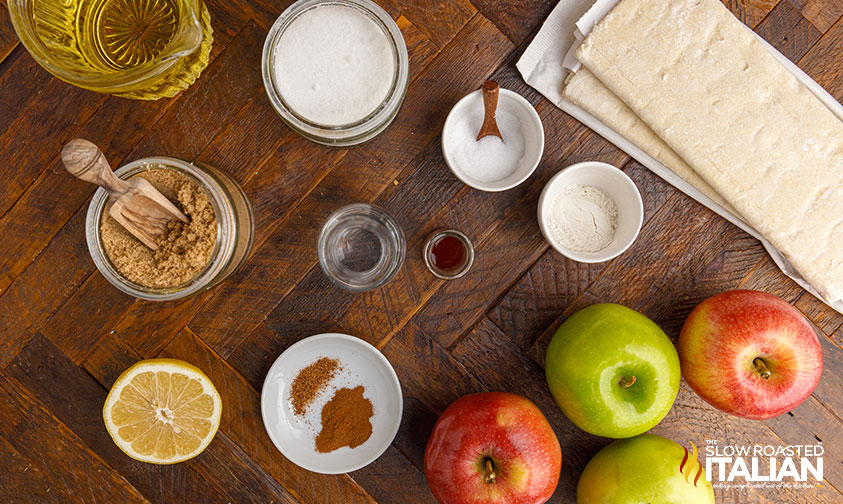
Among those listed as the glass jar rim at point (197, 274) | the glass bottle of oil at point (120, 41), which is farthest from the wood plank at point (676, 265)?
the glass bottle of oil at point (120, 41)

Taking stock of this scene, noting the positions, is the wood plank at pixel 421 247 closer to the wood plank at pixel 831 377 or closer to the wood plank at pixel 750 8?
the wood plank at pixel 750 8

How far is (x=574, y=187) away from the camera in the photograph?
0.95m

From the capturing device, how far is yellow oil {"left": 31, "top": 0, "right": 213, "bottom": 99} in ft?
2.44

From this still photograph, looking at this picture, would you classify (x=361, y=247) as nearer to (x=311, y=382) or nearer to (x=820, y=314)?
(x=311, y=382)

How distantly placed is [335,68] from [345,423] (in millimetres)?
592

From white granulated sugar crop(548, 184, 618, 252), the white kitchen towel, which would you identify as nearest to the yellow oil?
the white kitchen towel

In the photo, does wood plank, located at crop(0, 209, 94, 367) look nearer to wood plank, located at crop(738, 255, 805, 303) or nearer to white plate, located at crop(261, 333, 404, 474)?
white plate, located at crop(261, 333, 404, 474)

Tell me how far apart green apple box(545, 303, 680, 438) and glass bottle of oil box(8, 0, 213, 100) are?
73cm

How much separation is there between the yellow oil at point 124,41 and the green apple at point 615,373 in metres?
0.73

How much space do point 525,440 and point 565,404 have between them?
A: 0.31 ft

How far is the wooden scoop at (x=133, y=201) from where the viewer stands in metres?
0.66

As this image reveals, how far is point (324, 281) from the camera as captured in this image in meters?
0.96

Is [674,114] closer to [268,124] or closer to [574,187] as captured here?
[574,187]

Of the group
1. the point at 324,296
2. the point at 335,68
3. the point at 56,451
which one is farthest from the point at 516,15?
Answer: the point at 56,451
